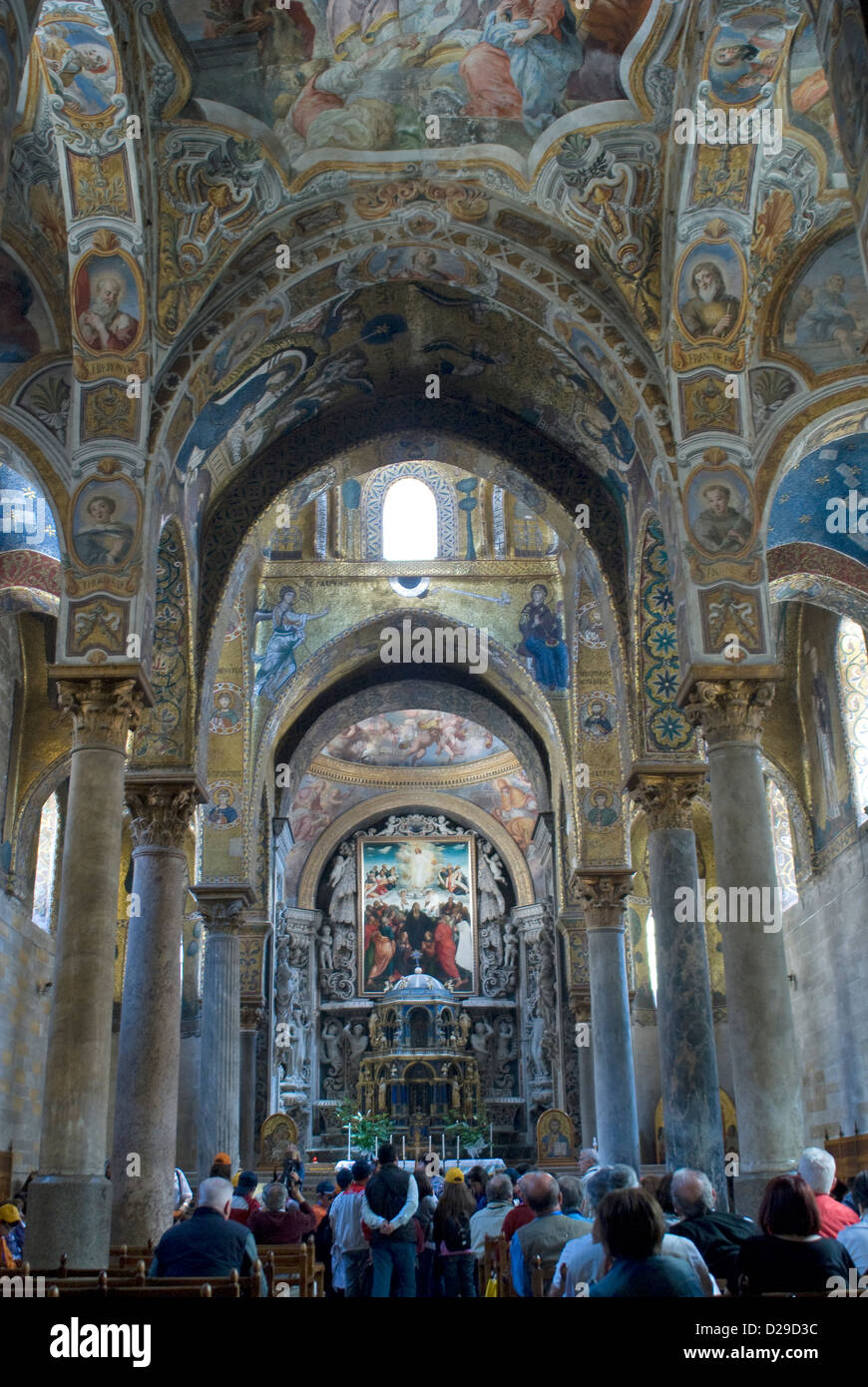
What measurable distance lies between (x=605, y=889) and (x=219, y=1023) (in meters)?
6.44

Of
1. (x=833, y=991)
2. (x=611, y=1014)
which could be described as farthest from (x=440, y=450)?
(x=833, y=991)

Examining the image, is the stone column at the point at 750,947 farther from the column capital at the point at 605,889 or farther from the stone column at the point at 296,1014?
the stone column at the point at 296,1014

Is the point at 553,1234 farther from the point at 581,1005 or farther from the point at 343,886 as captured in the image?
the point at 343,886

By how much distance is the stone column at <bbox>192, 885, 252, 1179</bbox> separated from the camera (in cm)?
1905

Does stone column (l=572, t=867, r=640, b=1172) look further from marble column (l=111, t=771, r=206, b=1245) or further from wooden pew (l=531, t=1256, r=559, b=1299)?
wooden pew (l=531, t=1256, r=559, b=1299)

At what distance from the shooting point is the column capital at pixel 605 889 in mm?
20844

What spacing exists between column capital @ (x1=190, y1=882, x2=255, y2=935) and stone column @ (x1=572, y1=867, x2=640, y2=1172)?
543 cm

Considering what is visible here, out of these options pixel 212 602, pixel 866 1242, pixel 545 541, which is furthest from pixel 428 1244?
pixel 545 541

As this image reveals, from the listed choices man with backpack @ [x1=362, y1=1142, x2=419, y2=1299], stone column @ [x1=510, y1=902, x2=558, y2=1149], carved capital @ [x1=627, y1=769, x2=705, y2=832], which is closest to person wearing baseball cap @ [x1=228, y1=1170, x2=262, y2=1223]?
man with backpack @ [x1=362, y1=1142, x2=419, y2=1299]

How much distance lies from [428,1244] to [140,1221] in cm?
400

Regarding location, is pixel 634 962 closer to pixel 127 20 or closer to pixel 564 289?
pixel 564 289

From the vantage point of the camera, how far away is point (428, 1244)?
10008mm

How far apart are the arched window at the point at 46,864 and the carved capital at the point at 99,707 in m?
11.9

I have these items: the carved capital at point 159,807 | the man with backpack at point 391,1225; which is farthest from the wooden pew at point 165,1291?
the carved capital at point 159,807
